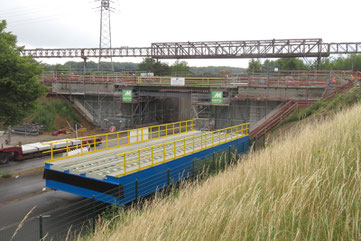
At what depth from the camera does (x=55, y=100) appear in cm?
3666

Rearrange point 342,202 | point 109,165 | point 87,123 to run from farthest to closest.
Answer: point 87,123, point 109,165, point 342,202

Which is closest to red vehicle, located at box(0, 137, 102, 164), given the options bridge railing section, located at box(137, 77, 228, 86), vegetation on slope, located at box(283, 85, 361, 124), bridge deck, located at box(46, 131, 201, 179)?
bridge deck, located at box(46, 131, 201, 179)

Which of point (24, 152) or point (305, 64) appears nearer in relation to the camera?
point (24, 152)

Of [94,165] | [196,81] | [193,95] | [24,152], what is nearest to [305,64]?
[196,81]

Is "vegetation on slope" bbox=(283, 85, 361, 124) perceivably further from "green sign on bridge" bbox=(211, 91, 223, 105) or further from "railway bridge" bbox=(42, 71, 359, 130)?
"green sign on bridge" bbox=(211, 91, 223, 105)

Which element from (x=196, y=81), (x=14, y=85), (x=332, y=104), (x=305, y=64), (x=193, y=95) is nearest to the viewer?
(x=14, y=85)

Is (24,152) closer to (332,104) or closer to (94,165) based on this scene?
(94,165)

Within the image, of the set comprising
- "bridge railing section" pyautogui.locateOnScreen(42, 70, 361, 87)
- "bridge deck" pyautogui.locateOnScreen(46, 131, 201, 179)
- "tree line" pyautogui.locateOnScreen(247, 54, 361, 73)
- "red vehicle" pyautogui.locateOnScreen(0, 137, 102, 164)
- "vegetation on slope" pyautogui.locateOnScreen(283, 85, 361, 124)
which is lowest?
"red vehicle" pyautogui.locateOnScreen(0, 137, 102, 164)

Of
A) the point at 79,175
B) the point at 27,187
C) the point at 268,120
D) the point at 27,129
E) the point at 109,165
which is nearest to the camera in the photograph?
the point at 79,175

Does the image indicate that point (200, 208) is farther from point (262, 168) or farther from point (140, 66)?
point (140, 66)

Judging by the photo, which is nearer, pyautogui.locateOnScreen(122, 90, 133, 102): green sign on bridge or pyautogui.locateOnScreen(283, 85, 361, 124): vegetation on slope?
pyautogui.locateOnScreen(283, 85, 361, 124): vegetation on slope

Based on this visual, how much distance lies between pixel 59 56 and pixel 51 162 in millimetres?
53016

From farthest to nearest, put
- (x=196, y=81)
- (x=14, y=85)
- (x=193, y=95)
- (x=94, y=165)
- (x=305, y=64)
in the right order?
(x=305, y=64), (x=196, y=81), (x=193, y=95), (x=14, y=85), (x=94, y=165)

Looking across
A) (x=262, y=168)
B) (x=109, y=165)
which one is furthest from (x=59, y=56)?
(x=262, y=168)
